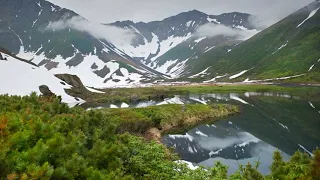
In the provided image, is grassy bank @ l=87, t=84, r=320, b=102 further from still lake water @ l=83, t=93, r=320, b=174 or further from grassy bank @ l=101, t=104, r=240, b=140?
still lake water @ l=83, t=93, r=320, b=174

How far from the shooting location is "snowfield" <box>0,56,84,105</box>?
7844cm

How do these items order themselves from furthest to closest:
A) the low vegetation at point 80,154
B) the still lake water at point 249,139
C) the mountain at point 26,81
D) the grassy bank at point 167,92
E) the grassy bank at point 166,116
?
the grassy bank at point 167,92, the mountain at point 26,81, the grassy bank at point 166,116, the still lake water at point 249,139, the low vegetation at point 80,154

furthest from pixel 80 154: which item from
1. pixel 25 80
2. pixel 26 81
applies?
pixel 25 80

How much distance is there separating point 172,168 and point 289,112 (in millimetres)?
64117

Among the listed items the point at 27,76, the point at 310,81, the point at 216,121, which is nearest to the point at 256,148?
the point at 216,121

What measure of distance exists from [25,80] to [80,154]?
81281mm

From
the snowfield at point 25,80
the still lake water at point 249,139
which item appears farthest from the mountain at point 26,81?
the still lake water at point 249,139

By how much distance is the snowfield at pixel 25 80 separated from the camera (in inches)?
3088

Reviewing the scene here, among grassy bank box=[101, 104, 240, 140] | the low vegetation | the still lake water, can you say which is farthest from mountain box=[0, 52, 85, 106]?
the low vegetation

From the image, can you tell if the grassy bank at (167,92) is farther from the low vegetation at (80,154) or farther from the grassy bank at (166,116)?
the low vegetation at (80,154)

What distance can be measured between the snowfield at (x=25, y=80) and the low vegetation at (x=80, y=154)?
203 feet

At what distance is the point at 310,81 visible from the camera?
7539 inches

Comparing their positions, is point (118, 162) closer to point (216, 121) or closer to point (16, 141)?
point (16, 141)

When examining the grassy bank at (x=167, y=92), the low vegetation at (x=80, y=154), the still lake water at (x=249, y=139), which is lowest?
the still lake water at (x=249, y=139)
